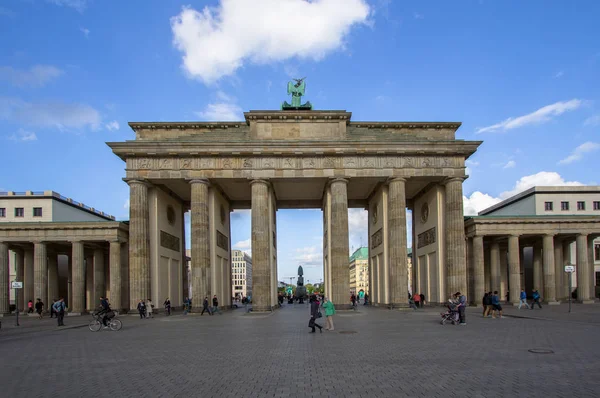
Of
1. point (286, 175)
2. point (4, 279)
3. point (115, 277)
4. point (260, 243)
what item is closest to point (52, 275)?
point (4, 279)

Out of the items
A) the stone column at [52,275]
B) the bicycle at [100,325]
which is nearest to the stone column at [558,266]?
the bicycle at [100,325]

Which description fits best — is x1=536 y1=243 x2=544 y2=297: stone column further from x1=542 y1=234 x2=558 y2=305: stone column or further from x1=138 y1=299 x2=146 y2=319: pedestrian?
x1=138 y1=299 x2=146 y2=319: pedestrian

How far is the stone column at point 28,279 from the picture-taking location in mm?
48375

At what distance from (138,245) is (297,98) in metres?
20.1

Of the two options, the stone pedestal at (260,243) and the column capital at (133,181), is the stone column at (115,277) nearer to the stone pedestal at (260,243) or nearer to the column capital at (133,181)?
the column capital at (133,181)

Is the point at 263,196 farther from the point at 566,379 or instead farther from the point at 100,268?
the point at 566,379

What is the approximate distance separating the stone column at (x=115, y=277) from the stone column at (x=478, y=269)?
30995mm

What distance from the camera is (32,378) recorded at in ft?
37.8

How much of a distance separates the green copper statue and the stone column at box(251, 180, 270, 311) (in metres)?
9.17

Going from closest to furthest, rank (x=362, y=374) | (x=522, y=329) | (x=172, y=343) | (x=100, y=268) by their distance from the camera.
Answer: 1. (x=362, y=374)
2. (x=172, y=343)
3. (x=522, y=329)
4. (x=100, y=268)

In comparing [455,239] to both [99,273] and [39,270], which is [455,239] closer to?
[99,273]

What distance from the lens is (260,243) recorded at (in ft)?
134

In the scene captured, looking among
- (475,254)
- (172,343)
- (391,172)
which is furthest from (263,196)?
(172,343)

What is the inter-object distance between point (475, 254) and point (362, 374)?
36529 millimetres
